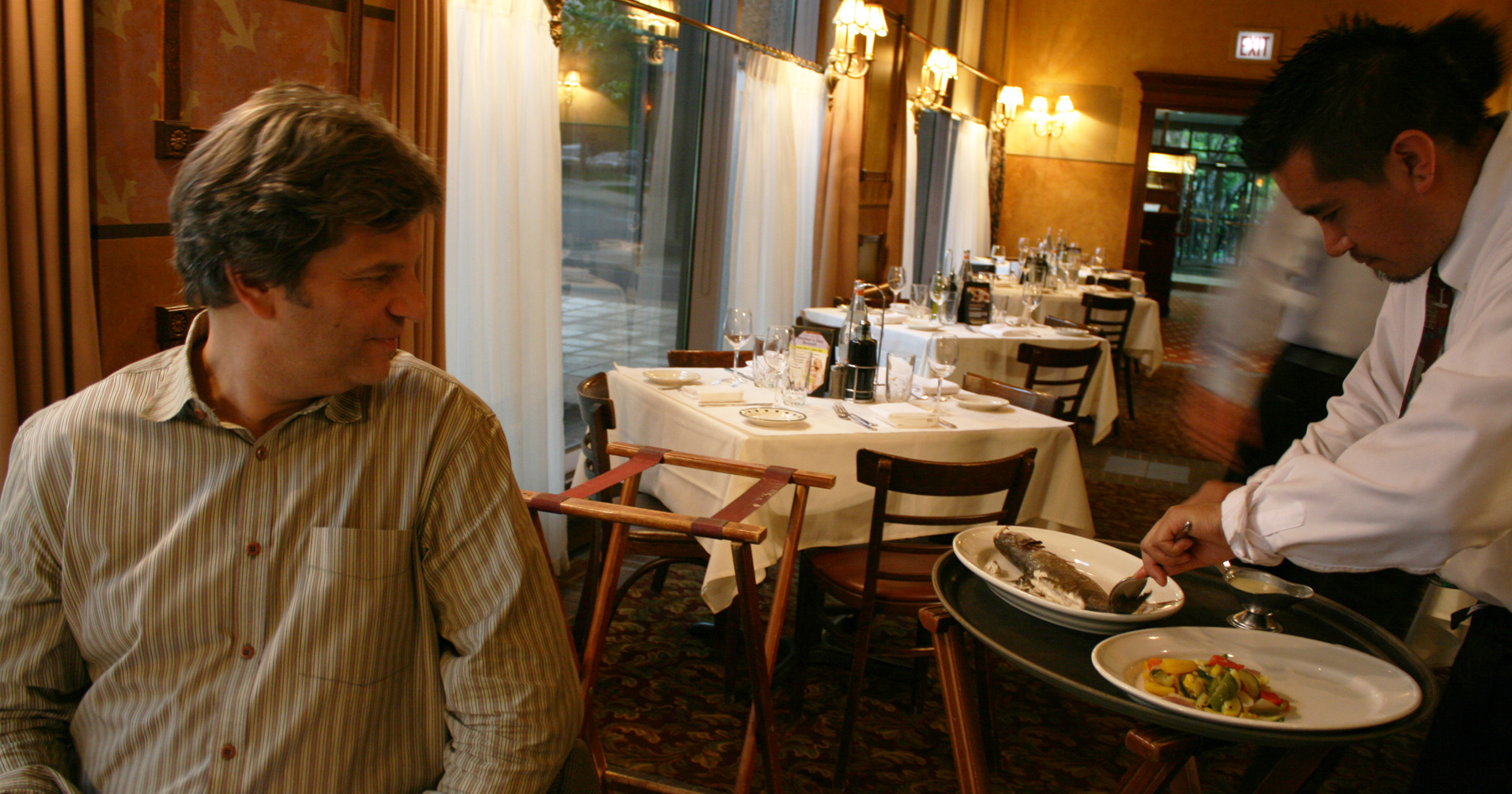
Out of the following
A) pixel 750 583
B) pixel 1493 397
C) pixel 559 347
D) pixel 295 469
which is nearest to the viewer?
pixel 1493 397

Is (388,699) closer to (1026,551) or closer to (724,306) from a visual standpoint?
(1026,551)

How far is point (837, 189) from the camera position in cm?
693

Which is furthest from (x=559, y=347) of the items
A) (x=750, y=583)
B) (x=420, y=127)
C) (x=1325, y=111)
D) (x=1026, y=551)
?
(x=1325, y=111)

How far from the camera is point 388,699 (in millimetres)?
1299

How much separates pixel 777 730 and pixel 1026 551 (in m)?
1.51

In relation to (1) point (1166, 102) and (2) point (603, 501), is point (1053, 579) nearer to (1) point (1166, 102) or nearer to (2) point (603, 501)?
(2) point (603, 501)

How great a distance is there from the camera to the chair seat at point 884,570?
8.73 feet

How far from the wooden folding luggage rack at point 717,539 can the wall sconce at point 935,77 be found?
7319 millimetres

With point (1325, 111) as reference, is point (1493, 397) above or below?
below

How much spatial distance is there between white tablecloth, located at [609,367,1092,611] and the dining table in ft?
3.71

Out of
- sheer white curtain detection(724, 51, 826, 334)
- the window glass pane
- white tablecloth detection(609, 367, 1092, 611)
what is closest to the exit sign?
sheer white curtain detection(724, 51, 826, 334)

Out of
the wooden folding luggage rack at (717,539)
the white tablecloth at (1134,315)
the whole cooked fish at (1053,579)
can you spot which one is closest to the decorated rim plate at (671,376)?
the wooden folding luggage rack at (717,539)

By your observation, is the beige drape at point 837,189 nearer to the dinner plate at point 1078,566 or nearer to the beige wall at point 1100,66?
the dinner plate at point 1078,566

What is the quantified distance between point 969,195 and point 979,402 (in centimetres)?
859
